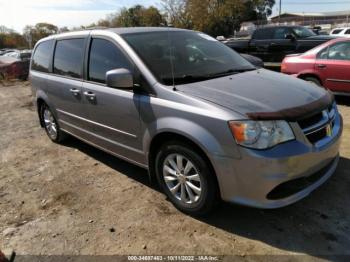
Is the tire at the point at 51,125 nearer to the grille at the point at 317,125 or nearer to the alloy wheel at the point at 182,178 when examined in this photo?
the alloy wheel at the point at 182,178

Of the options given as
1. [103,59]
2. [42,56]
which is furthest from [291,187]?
[42,56]

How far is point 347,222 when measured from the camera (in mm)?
3277

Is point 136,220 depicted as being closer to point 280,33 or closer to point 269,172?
point 269,172

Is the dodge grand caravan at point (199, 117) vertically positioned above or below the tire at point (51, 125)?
above

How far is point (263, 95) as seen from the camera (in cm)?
335

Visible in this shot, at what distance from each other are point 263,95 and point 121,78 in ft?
4.51

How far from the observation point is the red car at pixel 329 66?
7.08 m

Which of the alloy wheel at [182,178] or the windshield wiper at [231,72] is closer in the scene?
the alloy wheel at [182,178]

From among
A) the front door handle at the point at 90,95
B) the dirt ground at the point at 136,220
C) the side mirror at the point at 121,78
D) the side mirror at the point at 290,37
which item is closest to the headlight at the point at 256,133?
the dirt ground at the point at 136,220

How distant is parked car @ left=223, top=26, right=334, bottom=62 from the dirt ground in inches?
262

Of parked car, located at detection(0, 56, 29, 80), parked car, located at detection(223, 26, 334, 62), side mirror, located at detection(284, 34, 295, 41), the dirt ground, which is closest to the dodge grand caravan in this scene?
the dirt ground

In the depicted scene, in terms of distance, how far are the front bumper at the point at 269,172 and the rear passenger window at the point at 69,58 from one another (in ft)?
8.41

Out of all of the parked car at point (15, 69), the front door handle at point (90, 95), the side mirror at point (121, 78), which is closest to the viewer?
the side mirror at point (121, 78)

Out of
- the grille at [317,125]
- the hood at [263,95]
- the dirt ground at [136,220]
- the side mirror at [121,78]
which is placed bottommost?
the dirt ground at [136,220]
